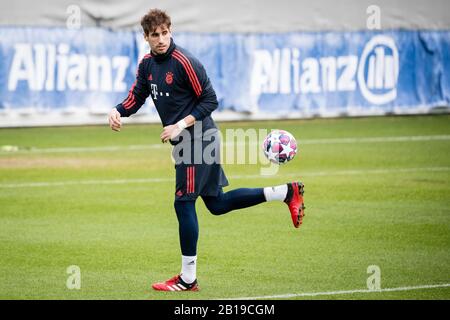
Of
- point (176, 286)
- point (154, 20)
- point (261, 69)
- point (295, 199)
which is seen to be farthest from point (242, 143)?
point (154, 20)

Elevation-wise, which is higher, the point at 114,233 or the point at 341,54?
the point at 341,54

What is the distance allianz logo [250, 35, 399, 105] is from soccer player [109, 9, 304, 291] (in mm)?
15042

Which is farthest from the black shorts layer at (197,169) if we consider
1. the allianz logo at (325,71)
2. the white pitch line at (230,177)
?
the allianz logo at (325,71)

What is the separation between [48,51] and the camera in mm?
22922

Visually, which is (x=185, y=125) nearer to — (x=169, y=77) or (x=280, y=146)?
(x=169, y=77)

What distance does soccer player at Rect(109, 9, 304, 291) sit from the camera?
29.6 feet

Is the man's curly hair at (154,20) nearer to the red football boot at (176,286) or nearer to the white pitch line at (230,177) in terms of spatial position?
the red football boot at (176,286)

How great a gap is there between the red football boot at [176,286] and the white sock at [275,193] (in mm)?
1105

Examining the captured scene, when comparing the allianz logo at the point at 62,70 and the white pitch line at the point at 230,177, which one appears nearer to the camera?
the white pitch line at the point at 230,177

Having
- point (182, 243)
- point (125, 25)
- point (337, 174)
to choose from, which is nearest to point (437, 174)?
point (337, 174)

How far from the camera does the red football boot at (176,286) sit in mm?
9039

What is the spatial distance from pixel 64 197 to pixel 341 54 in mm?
11741

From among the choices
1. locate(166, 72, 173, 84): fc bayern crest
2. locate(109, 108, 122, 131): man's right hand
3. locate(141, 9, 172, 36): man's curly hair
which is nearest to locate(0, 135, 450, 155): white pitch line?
locate(109, 108, 122, 131): man's right hand
